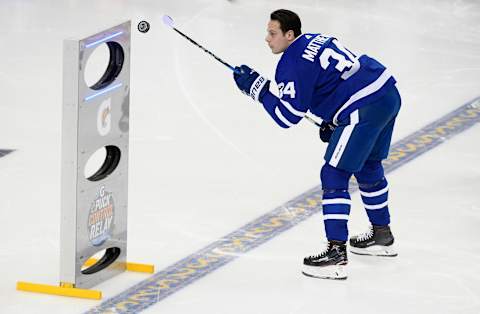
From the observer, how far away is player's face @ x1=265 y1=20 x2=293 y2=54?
268 inches

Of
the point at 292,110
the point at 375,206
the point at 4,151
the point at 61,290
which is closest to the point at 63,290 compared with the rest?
the point at 61,290

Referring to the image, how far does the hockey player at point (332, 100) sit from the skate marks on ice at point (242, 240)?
49 cm

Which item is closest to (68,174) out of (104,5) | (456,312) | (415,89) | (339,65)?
(339,65)

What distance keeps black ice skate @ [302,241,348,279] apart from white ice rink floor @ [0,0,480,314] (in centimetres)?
7

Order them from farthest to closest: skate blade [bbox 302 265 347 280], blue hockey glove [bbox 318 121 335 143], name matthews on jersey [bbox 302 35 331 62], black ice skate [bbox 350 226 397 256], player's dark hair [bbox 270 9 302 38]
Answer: black ice skate [bbox 350 226 397 256] < blue hockey glove [bbox 318 121 335 143] < skate blade [bbox 302 265 347 280] < player's dark hair [bbox 270 9 302 38] < name matthews on jersey [bbox 302 35 331 62]

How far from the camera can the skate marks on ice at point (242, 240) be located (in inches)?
258

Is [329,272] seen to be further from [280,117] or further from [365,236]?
[280,117]

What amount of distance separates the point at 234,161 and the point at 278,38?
2.10 meters

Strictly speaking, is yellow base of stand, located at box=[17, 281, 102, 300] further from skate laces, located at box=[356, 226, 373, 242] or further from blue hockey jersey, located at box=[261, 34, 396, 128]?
skate laces, located at box=[356, 226, 373, 242]

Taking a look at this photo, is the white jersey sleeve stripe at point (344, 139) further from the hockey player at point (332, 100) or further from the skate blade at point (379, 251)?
the skate blade at point (379, 251)

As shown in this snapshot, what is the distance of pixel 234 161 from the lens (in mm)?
8820

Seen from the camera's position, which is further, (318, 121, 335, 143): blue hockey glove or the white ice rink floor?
(318, 121, 335, 143): blue hockey glove

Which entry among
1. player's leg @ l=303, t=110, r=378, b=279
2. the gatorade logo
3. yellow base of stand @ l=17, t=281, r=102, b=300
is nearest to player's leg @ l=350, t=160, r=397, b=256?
player's leg @ l=303, t=110, r=378, b=279

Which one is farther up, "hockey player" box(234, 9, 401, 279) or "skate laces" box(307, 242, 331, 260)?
"hockey player" box(234, 9, 401, 279)
